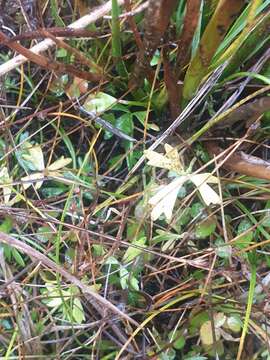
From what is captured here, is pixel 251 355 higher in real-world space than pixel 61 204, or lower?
lower

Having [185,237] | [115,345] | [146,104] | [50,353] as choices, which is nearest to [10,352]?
[50,353]

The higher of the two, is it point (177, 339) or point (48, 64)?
point (48, 64)

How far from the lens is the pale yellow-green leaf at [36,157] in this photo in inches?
36.9

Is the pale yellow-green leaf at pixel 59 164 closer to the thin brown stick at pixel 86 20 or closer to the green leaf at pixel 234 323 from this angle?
the thin brown stick at pixel 86 20

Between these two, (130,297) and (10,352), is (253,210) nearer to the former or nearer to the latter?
(130,297)

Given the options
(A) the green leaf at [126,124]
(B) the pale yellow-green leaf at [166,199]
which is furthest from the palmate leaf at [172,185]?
(A) the green leaf at [126,124]

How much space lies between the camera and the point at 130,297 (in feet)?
2.96

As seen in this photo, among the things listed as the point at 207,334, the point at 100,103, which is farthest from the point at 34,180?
the point at 207,334

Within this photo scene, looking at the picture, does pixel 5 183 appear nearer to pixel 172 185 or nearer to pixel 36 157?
pixel 36 157

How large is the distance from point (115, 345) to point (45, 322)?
132 millimetres

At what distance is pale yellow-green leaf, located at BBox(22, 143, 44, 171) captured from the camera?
3.07ft

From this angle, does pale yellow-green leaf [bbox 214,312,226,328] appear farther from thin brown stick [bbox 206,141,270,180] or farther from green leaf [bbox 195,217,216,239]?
thin brown stick [bbox 206,141,270,180]

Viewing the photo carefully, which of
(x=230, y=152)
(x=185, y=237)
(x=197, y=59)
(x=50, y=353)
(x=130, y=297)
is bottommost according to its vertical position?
(x=50, y=353)

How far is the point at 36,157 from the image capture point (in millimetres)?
938
